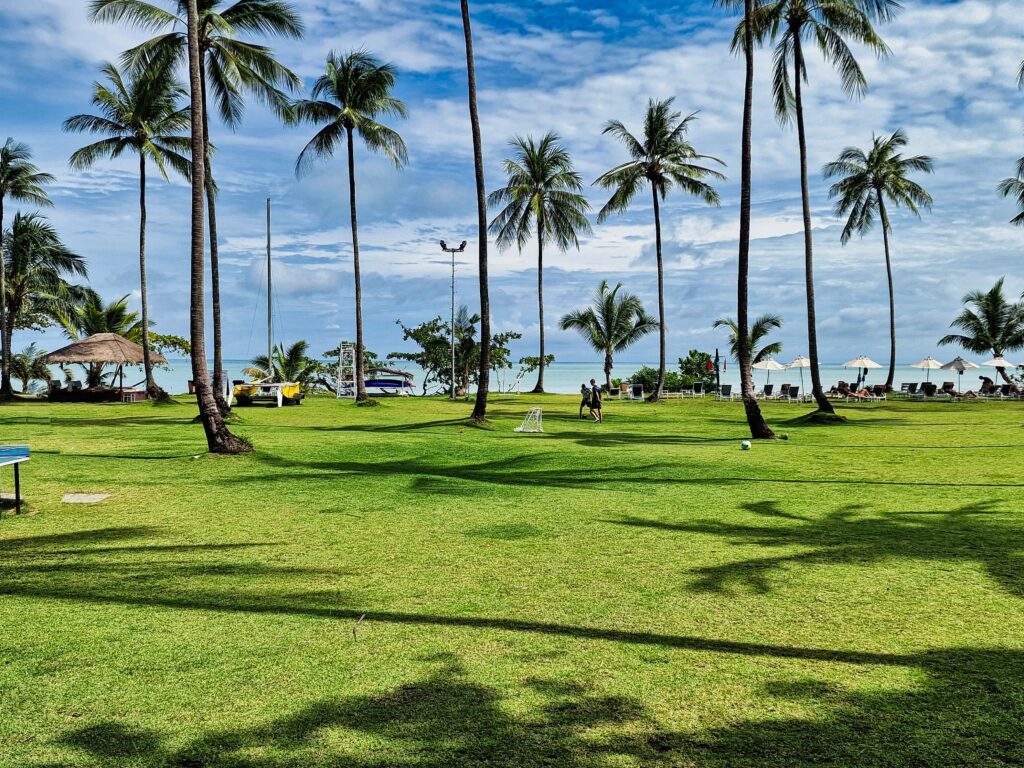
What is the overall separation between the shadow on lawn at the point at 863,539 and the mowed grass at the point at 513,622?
42 mm

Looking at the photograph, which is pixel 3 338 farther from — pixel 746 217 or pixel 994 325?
pixel 994 325

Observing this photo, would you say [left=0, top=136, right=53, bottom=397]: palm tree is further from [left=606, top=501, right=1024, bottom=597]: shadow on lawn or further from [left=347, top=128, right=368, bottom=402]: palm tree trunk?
[left=606, top=501, right=1024, bottom=597]: shadow on lawn

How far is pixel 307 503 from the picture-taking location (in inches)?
359

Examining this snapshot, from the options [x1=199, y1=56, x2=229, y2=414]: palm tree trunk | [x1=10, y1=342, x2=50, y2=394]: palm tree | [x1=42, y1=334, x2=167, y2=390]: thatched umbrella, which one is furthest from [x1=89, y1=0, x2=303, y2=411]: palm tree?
[x1=10, y1=342, x2=50, y2=394]: palm tree

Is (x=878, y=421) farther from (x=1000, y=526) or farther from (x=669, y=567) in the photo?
(x=669, y=567)

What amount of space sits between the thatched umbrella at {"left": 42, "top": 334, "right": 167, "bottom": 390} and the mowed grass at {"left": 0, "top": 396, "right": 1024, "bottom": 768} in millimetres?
24912

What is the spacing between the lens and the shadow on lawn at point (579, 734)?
119 inches

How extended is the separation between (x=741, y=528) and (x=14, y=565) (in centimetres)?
628

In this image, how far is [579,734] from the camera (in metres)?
3.24

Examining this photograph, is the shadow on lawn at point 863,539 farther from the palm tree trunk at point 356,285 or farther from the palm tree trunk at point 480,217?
the palm tree trunk at point 356,285

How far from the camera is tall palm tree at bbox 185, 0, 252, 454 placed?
43.8 ft

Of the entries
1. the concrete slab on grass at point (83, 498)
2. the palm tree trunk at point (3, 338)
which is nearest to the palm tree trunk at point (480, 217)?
the concrete slab on grass at point (83, 498)

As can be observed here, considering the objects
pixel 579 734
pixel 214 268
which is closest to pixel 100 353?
pixel 214 268

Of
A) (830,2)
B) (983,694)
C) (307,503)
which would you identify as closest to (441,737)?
(983,694)
